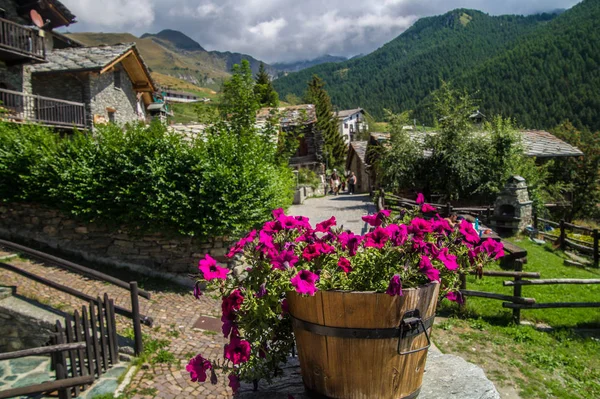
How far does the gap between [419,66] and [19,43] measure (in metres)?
151

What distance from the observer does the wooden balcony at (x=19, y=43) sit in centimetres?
1576

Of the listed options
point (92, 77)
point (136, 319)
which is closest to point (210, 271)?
point (136, 319)

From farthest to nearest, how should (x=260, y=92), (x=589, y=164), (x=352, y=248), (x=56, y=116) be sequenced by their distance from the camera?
1. (x=589, y=164)
2. (x=56, y=116)
3. (x=260, y=92)
4. (x=352, y=248)

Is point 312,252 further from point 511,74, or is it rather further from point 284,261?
point 511,74

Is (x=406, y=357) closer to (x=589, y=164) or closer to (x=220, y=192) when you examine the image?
(x=220, y=192)

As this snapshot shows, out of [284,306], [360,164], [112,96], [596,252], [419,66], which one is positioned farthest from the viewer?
[419,66]

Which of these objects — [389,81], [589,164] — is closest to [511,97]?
[589,164]

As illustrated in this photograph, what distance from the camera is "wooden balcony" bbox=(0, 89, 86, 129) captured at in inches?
640

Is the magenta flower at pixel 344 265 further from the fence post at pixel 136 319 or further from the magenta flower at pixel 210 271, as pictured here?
the fence post at pixel 136 319

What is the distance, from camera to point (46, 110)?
1731 centimetres

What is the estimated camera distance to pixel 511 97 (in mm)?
82812

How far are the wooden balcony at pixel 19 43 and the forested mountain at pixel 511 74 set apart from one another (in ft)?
54.9

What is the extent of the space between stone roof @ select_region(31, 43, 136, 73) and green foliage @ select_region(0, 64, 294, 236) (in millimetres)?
9644

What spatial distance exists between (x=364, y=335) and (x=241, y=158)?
6.76 meters
